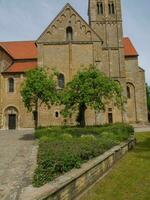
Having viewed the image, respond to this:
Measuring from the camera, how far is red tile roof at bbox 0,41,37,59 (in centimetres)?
4144

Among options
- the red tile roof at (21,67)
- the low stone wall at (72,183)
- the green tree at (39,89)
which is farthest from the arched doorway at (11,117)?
the low stone wall at (72,183)

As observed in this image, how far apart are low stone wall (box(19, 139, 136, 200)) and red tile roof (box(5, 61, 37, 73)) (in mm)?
28582

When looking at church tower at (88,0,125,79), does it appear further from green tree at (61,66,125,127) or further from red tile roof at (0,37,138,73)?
green tree at (61,66,125,127)

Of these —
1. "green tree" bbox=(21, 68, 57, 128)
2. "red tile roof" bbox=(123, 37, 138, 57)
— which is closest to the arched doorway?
"green tree" bbox=(21, 68, 57, 128)

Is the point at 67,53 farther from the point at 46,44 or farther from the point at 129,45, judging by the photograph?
the point at 129,45

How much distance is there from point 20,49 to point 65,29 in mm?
11974

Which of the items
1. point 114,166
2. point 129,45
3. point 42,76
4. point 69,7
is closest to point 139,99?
point 129,45

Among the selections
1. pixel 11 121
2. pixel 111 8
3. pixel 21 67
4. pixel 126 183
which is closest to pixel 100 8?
pixel 111 8

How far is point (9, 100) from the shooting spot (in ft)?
125

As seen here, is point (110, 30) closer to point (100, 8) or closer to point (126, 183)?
point (100, 8)

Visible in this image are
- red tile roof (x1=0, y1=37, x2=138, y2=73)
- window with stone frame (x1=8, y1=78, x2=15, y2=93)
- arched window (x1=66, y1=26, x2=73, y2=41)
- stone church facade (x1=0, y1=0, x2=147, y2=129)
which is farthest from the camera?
red tile roof (x1=0, y1=37, x2=138, y2=73)

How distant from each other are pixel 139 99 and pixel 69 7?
17.6 metres

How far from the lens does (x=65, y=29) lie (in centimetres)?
3412

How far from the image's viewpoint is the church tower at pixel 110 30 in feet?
128
